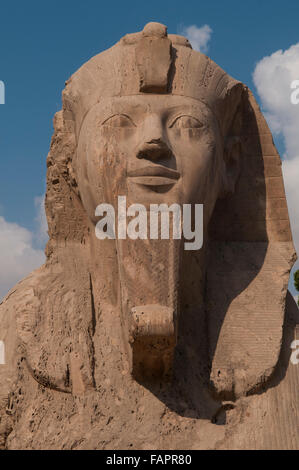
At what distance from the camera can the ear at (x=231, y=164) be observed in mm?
4602

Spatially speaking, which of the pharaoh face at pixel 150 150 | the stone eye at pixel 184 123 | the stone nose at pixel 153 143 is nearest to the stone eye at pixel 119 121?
the pharaoh face at pixel 150 150

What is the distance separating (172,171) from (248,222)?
1.01 m

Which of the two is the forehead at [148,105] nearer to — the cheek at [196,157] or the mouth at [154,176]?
the cheek at [196,157]

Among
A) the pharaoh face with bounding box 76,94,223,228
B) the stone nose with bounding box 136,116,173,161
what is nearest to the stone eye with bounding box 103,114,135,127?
the pharaoh face with bounding box 76,94,223,228

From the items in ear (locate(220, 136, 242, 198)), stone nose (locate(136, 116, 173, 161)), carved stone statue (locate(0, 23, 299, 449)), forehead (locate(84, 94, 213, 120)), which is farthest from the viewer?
ear (locate(220, 136, 242, 198))

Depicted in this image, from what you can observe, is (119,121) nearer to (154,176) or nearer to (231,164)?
(154,176)

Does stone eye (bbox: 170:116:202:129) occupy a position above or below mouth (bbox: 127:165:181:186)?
above

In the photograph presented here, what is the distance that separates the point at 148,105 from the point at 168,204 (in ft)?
→ 1.96

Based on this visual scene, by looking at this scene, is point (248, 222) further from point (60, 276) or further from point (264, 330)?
point (60, 276)

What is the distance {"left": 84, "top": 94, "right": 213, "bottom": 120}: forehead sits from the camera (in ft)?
13.6

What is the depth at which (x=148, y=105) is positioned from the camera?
414 cm

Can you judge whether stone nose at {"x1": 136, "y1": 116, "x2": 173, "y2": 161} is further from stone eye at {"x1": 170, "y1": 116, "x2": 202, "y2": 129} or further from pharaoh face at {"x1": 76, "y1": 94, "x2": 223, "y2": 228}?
stone eye at {"x1": 170, "y1": 116, "x2": 202, "y2": 129}

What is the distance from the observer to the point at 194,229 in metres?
4.15
